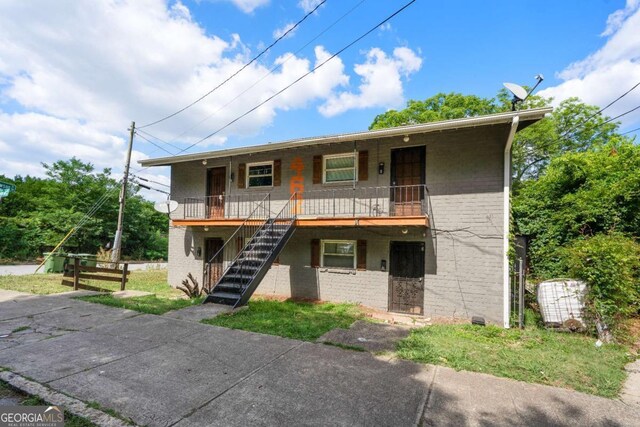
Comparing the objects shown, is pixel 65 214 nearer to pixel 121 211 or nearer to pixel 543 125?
pixel 121 211

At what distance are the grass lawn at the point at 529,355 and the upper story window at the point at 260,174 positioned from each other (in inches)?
271

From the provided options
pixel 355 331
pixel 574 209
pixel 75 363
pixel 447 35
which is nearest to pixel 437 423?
pixel 355 331

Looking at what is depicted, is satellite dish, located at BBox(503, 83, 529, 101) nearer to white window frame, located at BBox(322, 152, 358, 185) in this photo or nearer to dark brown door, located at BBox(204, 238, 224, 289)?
white window frame, located at BBox(322, 152, 358, 185)

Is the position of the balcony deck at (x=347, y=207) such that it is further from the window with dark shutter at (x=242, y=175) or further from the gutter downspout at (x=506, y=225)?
the gutter downspout at (x=506, y=225)

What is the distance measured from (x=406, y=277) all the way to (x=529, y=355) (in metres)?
3.69

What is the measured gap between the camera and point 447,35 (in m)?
8.08

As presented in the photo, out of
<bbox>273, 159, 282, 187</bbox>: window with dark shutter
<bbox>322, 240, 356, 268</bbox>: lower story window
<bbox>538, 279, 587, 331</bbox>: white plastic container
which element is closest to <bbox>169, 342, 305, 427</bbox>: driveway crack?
<bbox>322, 240, 356, 268</bbox>: lower story window

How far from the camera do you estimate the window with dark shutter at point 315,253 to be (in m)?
9.46

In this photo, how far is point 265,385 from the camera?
11.5 ft

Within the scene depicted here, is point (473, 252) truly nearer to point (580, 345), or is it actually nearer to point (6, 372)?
point (580, 345)

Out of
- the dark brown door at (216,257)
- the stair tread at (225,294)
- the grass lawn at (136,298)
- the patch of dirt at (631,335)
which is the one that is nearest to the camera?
the patch of dirt at (631,335)

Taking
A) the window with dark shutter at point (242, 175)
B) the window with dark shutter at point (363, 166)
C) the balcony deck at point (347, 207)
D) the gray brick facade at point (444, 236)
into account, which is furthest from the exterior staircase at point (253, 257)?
the window with dark shutter at point (363, 166)

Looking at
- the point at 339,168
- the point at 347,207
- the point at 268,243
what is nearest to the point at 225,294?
the point at 268,243

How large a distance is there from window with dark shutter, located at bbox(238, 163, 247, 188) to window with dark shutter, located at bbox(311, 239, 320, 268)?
11.5 feet
